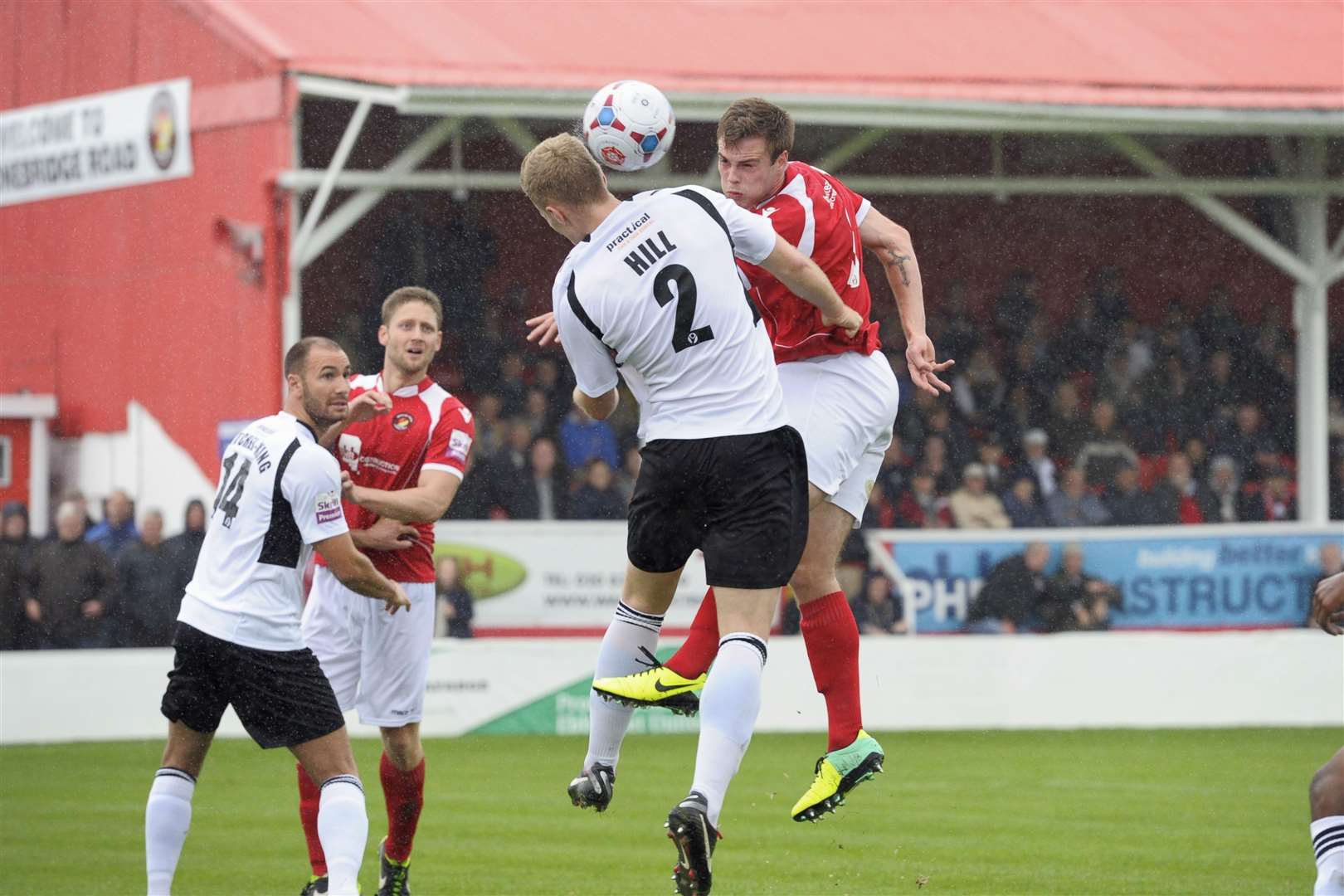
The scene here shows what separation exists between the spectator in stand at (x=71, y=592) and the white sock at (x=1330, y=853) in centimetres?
1257

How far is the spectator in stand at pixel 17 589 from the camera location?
56.0 feet

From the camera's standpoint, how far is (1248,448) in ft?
70.9

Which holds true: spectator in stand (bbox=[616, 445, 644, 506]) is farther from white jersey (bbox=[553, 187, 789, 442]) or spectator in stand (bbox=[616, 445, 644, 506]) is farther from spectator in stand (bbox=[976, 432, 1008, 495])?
white jersey (bbox=[553, 187, 789, 442])

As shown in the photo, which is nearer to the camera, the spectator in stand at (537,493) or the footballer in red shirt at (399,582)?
the footballer in red shirt at (399,582)

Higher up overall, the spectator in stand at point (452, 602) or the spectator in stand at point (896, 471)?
the spectator in stand at point (896, 471)

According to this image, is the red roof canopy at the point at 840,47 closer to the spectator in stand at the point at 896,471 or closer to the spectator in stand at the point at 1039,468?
the spectator in stand at the point at 1039,468

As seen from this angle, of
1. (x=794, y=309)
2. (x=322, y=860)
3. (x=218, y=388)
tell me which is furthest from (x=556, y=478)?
(x=794, y=309)

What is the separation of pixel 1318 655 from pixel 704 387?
490 inches

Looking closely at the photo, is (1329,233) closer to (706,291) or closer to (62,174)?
(62,174)

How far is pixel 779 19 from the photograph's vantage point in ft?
67.8

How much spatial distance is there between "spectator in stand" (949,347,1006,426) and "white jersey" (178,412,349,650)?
1367 cm

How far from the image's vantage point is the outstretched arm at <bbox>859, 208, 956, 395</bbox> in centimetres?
737

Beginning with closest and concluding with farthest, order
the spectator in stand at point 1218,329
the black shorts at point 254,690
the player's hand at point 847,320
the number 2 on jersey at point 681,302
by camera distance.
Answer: the number 2 on jersey at point 681,302, the player's hand at point 847,320, the black shorts at point 254,690, the spectator in stand at point 1218,329

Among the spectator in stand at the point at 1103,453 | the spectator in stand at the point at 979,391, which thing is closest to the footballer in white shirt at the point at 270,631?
the spectator in stand at the point at 979,391
